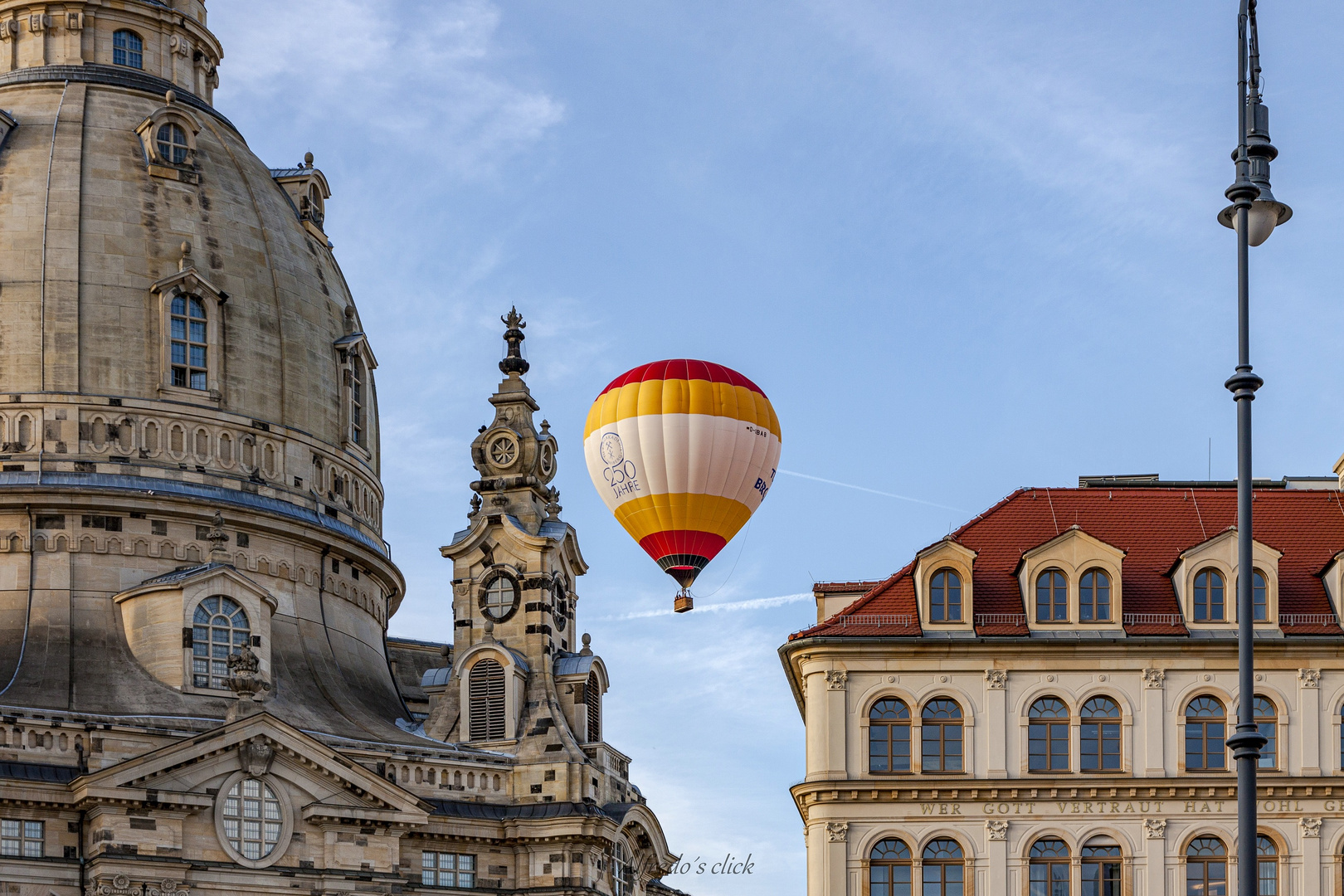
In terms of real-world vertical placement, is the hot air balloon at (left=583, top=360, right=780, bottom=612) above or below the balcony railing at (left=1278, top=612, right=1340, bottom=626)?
above

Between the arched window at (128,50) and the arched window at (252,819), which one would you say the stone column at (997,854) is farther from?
the arched window at (128,50)

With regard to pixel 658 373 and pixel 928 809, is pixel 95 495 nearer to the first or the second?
pixel 658 373

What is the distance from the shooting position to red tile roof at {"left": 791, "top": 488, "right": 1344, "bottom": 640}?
5762 cm

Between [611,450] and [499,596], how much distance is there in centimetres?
1330

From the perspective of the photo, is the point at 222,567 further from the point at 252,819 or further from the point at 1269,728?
the point at 1269,728

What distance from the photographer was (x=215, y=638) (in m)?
73.9

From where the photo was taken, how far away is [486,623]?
8012 cm

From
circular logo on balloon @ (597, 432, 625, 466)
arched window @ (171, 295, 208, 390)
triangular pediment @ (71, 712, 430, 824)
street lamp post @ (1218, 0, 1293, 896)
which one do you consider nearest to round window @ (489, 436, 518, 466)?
arched window @ (171, 295, 208, 390)

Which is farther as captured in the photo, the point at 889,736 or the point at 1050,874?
the point at 889,736

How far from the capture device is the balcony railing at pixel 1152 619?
189ft

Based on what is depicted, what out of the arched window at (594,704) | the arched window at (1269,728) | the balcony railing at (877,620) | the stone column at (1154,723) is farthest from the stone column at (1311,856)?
the arched window at (594,704)

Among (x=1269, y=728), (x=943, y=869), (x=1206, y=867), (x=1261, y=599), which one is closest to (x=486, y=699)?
(x=943, y=869)

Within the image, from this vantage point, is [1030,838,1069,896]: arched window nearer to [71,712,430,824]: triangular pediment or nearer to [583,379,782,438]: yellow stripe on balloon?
[583,379,782,438]: yellow stripe on balloon

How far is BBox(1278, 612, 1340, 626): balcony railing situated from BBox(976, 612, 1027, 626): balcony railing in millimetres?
5798
